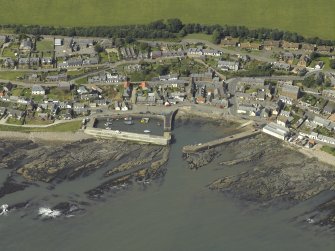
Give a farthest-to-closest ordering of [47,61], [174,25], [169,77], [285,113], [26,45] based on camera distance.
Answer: [174,25] < [26,45] < [47,61] < [169,77] < [285,113]

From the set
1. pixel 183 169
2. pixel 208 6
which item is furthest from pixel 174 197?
pixel 208 6

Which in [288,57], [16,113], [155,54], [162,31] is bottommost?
[16,113]

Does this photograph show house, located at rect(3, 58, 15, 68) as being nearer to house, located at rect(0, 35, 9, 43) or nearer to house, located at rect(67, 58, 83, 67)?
house, located at rect(0, 35, 9, 43)

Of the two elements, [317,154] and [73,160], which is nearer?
[73,160]

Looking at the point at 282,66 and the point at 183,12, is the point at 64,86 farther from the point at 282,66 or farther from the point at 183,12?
the point at 183,12

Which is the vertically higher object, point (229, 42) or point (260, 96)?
point (229, 42)

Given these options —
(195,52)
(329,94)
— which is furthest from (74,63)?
(329,94)

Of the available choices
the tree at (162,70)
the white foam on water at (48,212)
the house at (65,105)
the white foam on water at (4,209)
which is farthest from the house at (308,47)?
the white foam on water at (4,209)

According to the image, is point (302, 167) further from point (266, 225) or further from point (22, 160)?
point (22, 160)

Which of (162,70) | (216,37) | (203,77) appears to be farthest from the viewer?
(216,37)
